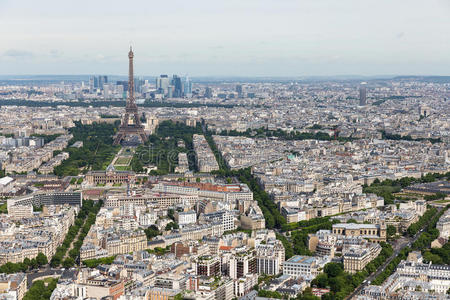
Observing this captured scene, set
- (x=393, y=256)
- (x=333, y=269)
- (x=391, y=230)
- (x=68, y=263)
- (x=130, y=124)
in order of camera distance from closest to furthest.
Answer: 1. (x=333, y=269)
2. (x=68, y=263)
3. (x=393, y=256)
4. (x=391, y=230)
5. (x=130, y=124)

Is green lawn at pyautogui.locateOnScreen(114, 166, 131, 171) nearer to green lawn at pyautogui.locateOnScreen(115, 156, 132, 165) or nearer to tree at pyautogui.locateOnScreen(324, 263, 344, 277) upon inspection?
green lawn at pyautogui.locateOnScreen(115, 156, 132, 165)

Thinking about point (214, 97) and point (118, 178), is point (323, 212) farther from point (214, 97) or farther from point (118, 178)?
point (214, 97)

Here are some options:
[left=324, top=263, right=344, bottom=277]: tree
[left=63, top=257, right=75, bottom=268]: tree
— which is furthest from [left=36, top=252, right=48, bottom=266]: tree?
[left=324, top=263, right=344, bottom=277]: tree

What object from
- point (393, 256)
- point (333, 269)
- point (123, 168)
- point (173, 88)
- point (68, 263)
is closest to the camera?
point (333, 269)

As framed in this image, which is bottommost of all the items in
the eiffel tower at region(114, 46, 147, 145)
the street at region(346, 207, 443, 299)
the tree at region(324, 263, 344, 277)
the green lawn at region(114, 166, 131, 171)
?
the street at region(346, 207, 443, 299)

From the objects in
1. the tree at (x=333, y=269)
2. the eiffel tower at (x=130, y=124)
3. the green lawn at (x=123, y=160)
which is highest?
the eiffel tower at (x=130, y=124)

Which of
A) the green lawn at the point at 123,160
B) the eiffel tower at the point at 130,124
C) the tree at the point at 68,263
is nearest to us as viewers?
the tree at the point at 68,263

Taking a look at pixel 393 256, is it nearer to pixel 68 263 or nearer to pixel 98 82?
pixel 68 263

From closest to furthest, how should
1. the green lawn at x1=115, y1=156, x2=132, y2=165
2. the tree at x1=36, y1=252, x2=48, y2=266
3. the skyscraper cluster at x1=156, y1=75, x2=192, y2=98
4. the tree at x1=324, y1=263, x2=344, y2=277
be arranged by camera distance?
A: 1. the tree at x1=324, y1=263, x2=344, y2=277
2. the tree at x1=36, y1=252, x2=48, y2=266
3. the green lawn at x1=115, y1=156, x2=132, y2=165
4. the skyscraper cluster at x1=156, y1=75, x2=192, y2=98

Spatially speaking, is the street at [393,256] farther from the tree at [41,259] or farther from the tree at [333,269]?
the tree at [41,259]

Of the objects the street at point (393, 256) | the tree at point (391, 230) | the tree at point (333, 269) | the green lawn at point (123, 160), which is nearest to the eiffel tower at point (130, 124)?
the green lawn at point (123, 160)

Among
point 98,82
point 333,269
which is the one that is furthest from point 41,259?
point 98,82
